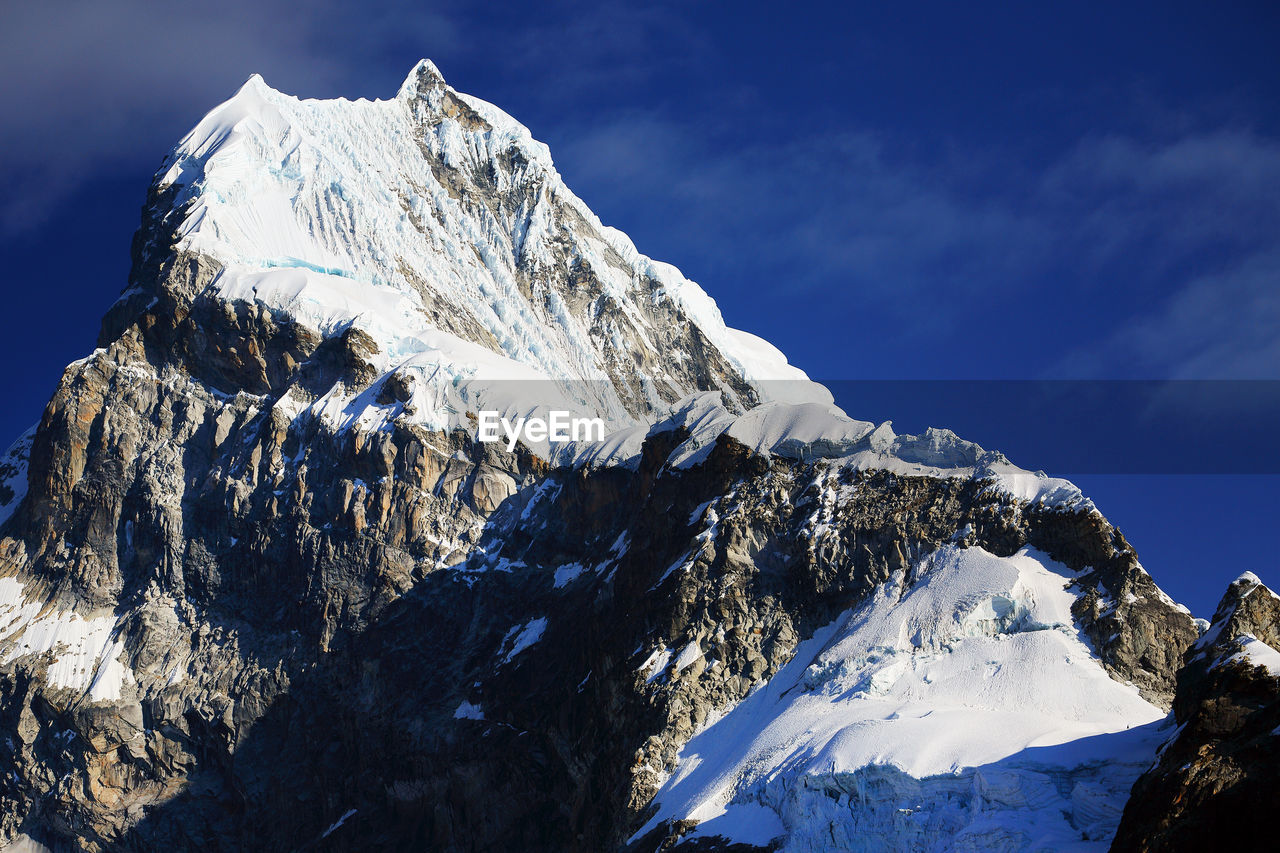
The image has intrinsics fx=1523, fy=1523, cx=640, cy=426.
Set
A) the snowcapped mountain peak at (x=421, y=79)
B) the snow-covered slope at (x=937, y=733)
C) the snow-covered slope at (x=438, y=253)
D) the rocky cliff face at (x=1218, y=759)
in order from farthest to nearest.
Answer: the snowcapped mountain peak at (x=421, y=79) < the snow-covered slope at (x=438, y=253) < the snow-covered slope at (x=937, y=733) < the rocky cliff face at (x=1218, y=759)

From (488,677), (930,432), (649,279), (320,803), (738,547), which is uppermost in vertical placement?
(649,279)

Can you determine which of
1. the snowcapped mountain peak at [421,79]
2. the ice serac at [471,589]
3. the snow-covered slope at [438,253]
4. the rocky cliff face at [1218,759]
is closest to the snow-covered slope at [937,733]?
the ice serac at [471,589]

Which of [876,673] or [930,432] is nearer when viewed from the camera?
[876,673]

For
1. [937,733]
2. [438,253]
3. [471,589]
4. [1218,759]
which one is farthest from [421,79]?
[1218,759]

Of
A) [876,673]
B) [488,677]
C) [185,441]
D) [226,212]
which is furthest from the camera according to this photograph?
[226,212]

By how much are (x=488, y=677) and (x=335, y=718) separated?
13.3 meters

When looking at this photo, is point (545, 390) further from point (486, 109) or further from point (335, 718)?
point (486, 109)

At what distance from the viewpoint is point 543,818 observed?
4267 inches

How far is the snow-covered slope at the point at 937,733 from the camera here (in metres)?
77.0

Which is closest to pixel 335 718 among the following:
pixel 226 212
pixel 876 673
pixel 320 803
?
pixel 320 803

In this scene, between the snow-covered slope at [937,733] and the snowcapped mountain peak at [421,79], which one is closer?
the snow-covered slope at [937,733]

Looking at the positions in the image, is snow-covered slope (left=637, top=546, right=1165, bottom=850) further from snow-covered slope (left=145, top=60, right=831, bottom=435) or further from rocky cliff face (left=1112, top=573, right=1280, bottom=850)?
snow-covered slope (left=145, top=60, right=831, bottom=435)

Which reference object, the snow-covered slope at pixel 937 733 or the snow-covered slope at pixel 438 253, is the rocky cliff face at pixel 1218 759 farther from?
the snow-covered slope at pixel 438 253

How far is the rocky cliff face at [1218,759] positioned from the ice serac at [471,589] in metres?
2.48
